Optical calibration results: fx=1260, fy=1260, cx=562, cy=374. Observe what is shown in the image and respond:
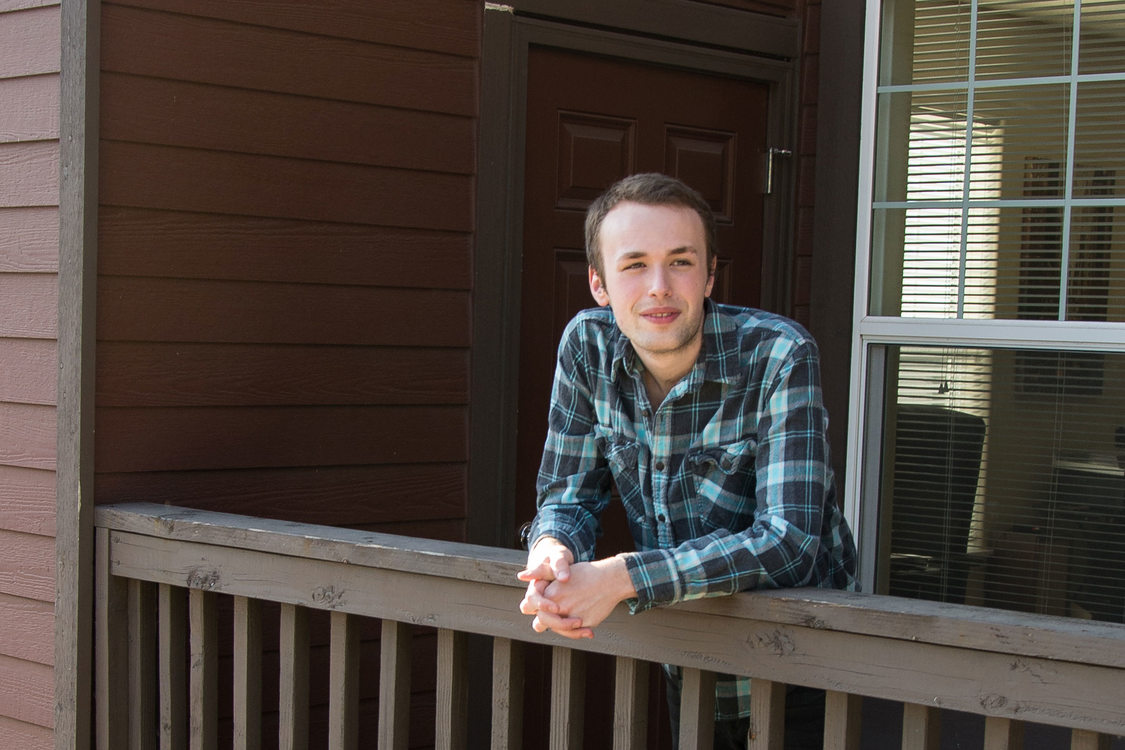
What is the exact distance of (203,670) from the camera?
8.71 ft

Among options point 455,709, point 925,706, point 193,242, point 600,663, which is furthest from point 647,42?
point 925,706

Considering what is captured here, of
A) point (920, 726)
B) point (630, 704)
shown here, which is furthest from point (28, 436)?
point (920, 726)

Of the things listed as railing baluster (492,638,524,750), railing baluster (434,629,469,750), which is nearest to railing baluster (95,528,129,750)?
railing baluster (434,629,469,750)

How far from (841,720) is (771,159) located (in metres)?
2.29

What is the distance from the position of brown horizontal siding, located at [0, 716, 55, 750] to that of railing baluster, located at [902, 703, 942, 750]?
1954mm

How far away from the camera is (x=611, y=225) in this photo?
212 centimetres

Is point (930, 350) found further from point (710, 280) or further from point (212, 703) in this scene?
point (212, 703)

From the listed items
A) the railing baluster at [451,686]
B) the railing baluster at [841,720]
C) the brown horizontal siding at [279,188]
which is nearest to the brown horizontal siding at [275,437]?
the brown horizontal siding at [279,188]

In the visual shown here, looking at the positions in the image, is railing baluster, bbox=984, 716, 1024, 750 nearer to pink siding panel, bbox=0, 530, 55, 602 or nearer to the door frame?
the door frame

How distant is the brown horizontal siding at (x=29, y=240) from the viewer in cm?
276

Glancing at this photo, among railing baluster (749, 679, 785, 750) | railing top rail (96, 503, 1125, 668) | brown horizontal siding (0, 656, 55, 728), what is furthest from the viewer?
brown horizontal siding (0, 656, 55, 728)

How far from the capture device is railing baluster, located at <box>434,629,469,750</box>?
2309 mm

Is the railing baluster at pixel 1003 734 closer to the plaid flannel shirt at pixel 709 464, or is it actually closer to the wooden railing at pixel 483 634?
the wooden railing at pixel 483 634

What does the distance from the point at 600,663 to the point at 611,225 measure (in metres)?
1.90
